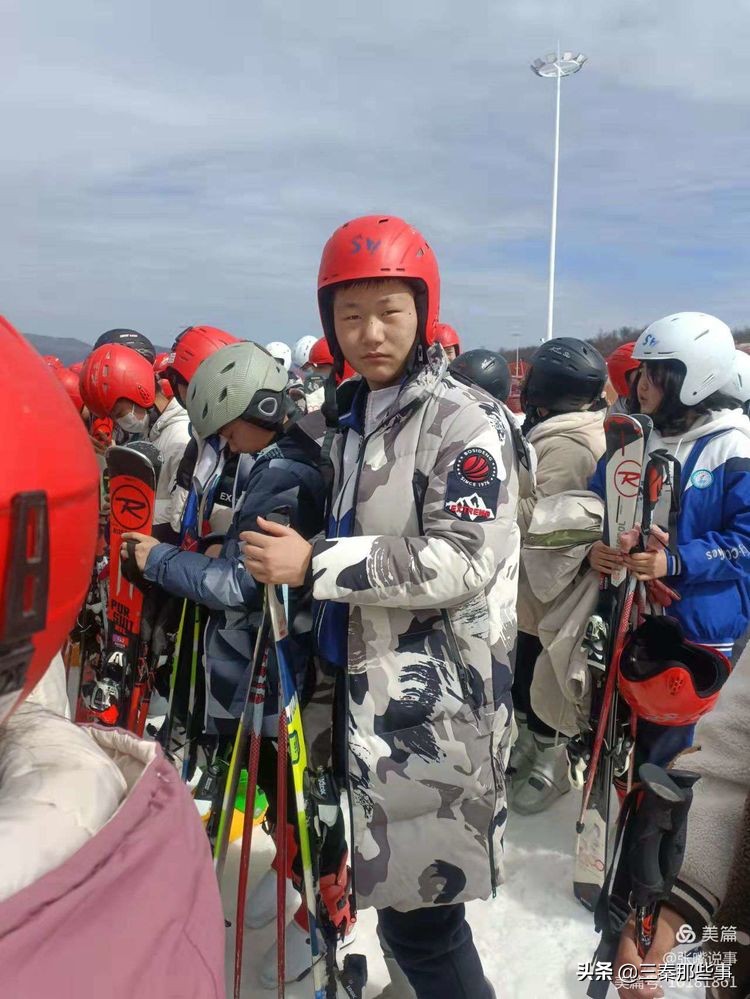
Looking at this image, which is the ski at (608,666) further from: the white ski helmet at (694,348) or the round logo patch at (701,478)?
the white ski helmet at (694,348)

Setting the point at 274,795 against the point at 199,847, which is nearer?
the point at 199,847

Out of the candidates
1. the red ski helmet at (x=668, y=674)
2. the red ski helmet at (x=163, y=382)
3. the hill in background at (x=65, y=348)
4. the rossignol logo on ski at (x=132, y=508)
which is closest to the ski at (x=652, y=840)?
the red ski helmet at (x=668, y=674)

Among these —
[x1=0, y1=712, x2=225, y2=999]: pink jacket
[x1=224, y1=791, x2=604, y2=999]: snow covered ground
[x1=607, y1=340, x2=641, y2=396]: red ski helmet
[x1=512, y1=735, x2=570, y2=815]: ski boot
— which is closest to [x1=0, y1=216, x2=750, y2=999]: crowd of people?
[x1=0, y1=712, x2=225, y2=999]: pink jacket

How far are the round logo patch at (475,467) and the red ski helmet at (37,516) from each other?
44.9 inches

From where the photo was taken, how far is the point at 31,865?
27.7 inches

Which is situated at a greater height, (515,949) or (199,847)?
(199,847)

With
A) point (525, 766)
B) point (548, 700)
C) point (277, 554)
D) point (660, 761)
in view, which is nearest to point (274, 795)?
point (277, 554)

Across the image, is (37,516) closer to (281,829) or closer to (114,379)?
(281,829)

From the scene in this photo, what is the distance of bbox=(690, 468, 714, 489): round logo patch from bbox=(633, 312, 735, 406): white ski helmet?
35 centimetres

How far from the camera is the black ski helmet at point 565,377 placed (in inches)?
146

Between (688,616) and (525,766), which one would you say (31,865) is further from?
(525,766)

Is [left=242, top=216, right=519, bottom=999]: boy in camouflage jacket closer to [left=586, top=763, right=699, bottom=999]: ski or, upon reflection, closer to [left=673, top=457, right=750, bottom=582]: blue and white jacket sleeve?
[left=586, top=763, right=699, bottom=999]: ski

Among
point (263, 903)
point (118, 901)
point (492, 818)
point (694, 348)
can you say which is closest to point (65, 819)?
point (118, 901)

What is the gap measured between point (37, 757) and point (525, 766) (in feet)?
11.8
